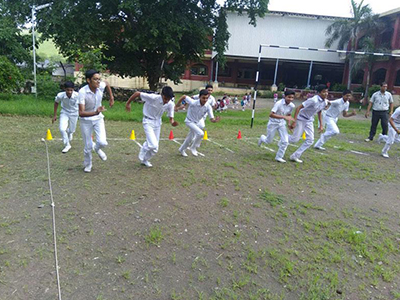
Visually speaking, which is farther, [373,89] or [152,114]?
[373,89]

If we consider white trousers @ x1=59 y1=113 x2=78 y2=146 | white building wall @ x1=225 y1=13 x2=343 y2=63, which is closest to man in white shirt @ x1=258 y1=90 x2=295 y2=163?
white trousers @ x1=59 y1=113 x2=78 y2=146

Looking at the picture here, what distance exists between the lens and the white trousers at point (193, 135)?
800 centimetres

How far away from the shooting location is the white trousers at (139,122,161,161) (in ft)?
22.5

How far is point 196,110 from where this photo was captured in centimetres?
801

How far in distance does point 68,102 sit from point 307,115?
609 centimetres

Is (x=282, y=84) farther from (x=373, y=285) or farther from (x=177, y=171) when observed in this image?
(x=373, y=285)

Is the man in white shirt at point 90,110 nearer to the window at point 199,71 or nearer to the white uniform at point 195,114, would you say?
the white uniform at point 195,114

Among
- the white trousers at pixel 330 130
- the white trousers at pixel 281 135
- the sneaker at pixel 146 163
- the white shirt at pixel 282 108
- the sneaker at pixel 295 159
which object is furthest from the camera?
the white trousers at pixel 330 130

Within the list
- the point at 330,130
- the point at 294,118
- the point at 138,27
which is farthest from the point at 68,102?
the point at 138,27

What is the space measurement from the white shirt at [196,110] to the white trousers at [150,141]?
1156 mm

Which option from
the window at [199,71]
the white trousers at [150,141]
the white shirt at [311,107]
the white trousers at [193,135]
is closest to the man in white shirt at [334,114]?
the white shirt at [311,107]

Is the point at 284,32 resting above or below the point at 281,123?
above

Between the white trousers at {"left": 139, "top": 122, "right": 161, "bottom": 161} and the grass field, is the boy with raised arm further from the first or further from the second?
the white trousers at {"left": 139, "top": 122, "right": 161, "bottom": 161}

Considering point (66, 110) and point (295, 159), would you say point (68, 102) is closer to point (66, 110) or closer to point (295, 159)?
point (66, 110)
